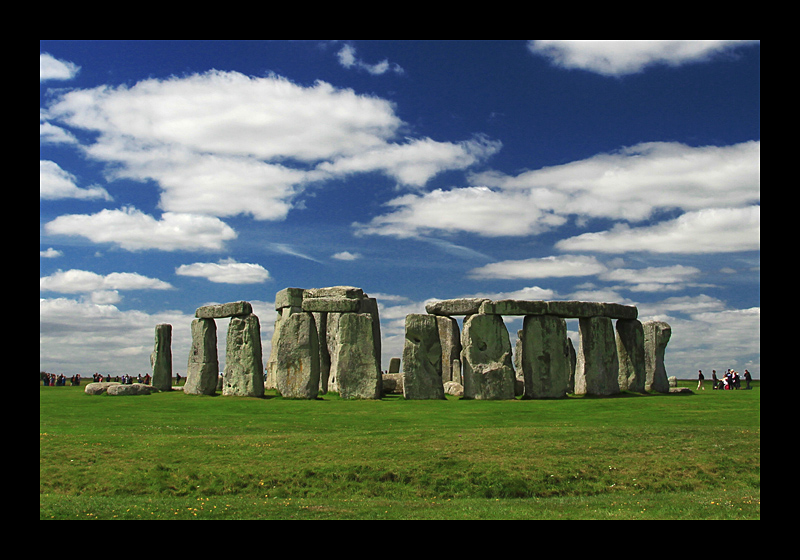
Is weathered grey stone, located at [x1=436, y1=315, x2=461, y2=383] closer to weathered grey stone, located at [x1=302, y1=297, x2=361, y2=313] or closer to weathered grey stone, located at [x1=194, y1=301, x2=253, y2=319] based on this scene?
weathered grey stone, located at [x1=302, y1=297, x2=361, y2=313]

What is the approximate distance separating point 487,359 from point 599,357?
4947mm

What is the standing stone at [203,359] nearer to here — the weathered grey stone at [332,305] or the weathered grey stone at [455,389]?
the weathered grey stone at [332,305]

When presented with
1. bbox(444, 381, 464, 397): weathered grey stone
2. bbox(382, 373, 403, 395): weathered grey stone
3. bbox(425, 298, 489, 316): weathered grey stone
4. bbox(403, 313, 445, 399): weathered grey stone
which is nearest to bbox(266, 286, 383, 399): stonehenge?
bbox(403, 313, 445, 399): weathered grey stone

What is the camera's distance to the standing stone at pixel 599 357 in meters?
27.0

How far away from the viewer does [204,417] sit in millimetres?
19391

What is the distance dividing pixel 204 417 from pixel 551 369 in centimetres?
1286

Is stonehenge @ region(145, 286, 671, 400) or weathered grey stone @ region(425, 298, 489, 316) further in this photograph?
weathered grey stone @ region(425, 298, 489, 316)

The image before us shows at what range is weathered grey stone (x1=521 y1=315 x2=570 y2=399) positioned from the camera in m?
25.8

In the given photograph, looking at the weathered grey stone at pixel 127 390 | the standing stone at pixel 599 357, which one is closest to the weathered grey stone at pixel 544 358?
the standing stone at pixel 599 357

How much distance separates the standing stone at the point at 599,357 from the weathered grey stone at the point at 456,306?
479 cm

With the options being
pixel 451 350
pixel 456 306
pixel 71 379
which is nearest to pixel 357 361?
pixel 456 306

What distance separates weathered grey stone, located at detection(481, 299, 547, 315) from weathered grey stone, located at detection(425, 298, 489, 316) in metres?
0.35
